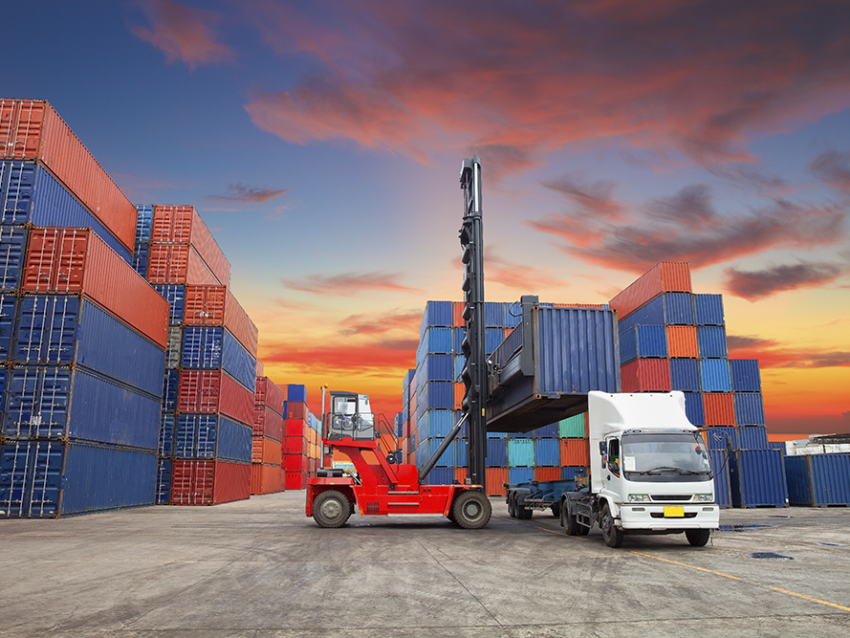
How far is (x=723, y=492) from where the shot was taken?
3020 cm

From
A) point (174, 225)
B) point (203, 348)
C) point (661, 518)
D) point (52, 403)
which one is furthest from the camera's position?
point (174, 225)

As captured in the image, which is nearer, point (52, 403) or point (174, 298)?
point (52, 403)

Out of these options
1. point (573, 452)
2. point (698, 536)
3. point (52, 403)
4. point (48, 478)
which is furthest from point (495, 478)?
point (698, 536)

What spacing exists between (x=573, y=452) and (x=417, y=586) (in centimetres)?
3364

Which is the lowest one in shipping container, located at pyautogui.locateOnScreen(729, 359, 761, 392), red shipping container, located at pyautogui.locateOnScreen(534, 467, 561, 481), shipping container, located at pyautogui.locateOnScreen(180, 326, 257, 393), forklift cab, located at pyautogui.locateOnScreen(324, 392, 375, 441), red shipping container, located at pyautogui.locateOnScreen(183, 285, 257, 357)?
red shipping container, located at pyautogui.locateOnScreen(534, 467, 561, 481)

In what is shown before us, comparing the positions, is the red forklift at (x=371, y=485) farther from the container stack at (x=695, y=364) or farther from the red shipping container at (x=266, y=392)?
the red shipping container at (x=266, y=392)

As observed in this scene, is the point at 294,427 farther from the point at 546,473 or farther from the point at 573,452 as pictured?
the point at 573,452

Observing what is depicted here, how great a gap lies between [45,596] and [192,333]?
85.5ft

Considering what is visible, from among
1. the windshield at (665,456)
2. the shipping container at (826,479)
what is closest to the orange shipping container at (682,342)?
the shipping container at (826,479)

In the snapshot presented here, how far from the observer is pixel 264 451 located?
52062mm

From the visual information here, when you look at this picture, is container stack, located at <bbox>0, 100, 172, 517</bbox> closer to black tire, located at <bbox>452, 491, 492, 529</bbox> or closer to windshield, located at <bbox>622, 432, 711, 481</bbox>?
black tire, located at <bbox>452, 491, 492, 529</bbox>

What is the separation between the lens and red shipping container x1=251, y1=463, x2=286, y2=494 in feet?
168

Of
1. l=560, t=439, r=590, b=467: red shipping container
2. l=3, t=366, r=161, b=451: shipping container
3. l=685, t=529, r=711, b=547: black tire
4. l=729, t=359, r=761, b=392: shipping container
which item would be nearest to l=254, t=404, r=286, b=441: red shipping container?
l=560, t=439, r=590, b=467: red shipping container

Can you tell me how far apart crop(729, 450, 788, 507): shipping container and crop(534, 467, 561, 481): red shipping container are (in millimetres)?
11805
